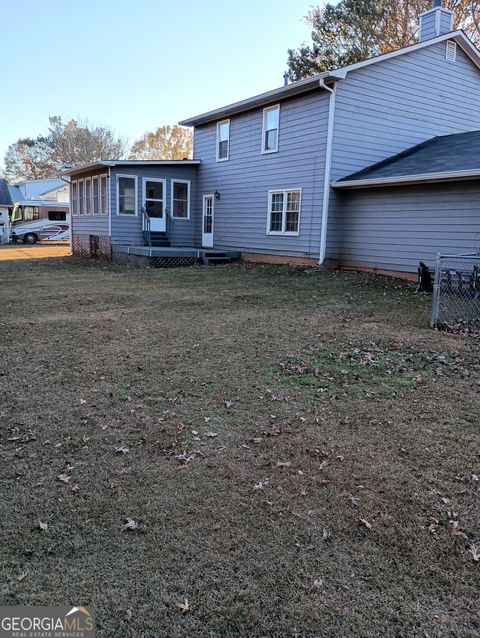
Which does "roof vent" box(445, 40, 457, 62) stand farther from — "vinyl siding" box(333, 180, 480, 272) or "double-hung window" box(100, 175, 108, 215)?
"double-hung window" box(100, 175, 108, 215)

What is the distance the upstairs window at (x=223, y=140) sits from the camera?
52.7 feet

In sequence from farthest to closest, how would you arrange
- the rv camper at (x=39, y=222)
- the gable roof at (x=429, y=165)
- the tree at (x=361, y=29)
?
the rv camper at (x=39, y=222) → the tree at (x=361, y=29) → the gable roof at (x=429, y=165)

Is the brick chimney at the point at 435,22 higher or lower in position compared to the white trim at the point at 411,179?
higher

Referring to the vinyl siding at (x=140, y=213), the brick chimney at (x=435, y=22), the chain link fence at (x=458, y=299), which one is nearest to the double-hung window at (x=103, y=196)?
the vinyl siding at (x=140, y=213)

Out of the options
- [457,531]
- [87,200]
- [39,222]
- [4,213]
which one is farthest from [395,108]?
[4,213]

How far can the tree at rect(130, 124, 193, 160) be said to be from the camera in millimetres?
43497

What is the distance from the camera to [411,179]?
34.3 feet

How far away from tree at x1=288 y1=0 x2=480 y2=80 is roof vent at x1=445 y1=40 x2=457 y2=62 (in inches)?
339

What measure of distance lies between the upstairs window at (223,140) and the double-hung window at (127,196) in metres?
3.14

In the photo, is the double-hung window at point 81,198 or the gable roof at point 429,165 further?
the double-hung window at point 81,198

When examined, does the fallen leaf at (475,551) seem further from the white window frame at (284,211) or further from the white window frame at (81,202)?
the white window frame at (81,202)

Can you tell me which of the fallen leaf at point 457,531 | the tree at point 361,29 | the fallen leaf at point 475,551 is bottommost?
the fallen leaf at point 475,551

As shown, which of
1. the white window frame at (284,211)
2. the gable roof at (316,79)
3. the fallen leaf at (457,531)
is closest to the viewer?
the fallen leaf at (457,531)

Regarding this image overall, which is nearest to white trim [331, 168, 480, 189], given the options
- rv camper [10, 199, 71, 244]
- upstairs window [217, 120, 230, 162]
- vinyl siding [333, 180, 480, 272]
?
vinyl siding [333, 180, 480, 272]
